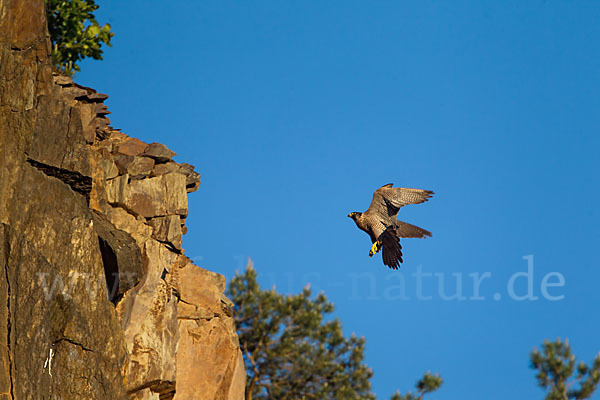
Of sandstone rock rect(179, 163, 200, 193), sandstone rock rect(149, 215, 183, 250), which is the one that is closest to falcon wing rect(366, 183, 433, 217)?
sandstone rock rect(149, 215, 183, 250)

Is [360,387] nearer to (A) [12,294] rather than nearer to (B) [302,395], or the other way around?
(B) [302,395]

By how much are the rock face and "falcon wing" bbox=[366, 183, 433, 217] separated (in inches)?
151

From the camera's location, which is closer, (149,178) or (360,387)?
(149,178)

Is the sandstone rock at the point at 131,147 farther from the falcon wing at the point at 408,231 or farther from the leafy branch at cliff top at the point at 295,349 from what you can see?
the leafy branch at cliff top at the point at 295,349

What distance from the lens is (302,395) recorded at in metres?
27.7

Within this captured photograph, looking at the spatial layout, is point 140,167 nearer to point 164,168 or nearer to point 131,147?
point 131,147

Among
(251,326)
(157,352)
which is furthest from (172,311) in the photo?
(251,326)

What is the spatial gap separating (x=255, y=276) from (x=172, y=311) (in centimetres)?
1383

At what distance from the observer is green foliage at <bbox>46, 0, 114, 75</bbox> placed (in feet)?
65.9

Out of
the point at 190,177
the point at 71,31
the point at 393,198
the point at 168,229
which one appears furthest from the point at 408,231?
the point at 71,31

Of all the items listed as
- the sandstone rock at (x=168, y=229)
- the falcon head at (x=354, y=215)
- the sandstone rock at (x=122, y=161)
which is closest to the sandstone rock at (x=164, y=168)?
the sandstone rock at (x=122, y=161)

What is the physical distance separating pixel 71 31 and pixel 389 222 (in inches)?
366

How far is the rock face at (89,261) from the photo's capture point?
1224 cm

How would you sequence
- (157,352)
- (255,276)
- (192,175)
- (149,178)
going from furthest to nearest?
(255,276) < (192,175) < (149,178) < (157,352)
